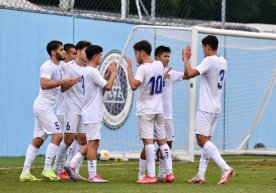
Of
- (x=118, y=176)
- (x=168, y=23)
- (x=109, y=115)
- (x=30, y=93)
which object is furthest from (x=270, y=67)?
(x=118, y=176)

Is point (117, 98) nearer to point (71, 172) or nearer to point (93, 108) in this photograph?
point (71, 172)

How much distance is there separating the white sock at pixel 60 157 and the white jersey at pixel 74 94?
575 millimetres

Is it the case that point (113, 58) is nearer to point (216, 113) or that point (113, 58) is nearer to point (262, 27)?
point (262, 27)

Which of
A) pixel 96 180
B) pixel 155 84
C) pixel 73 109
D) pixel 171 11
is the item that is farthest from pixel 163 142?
pixel 171 11

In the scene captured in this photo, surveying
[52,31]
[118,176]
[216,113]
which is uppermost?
[52,31]

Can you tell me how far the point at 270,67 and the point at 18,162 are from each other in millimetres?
7839

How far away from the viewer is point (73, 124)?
640 inches

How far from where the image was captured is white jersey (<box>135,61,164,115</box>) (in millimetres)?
15414

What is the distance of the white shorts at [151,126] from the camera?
15.4m

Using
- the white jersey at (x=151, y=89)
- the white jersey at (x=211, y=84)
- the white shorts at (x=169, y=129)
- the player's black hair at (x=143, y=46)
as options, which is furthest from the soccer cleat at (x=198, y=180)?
the player's black hair at (x=143, y=46)

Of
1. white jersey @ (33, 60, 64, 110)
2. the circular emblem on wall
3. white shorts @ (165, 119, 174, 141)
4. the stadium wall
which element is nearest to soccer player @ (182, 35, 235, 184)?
white shorts @ (165, 119, 174, 141)

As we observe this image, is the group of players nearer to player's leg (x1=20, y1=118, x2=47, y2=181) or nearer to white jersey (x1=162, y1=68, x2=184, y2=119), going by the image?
player's leg (x1=20, y1=118, x2=47, y2=181)

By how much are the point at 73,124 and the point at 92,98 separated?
1097 millimetres

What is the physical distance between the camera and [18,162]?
19906 mm
